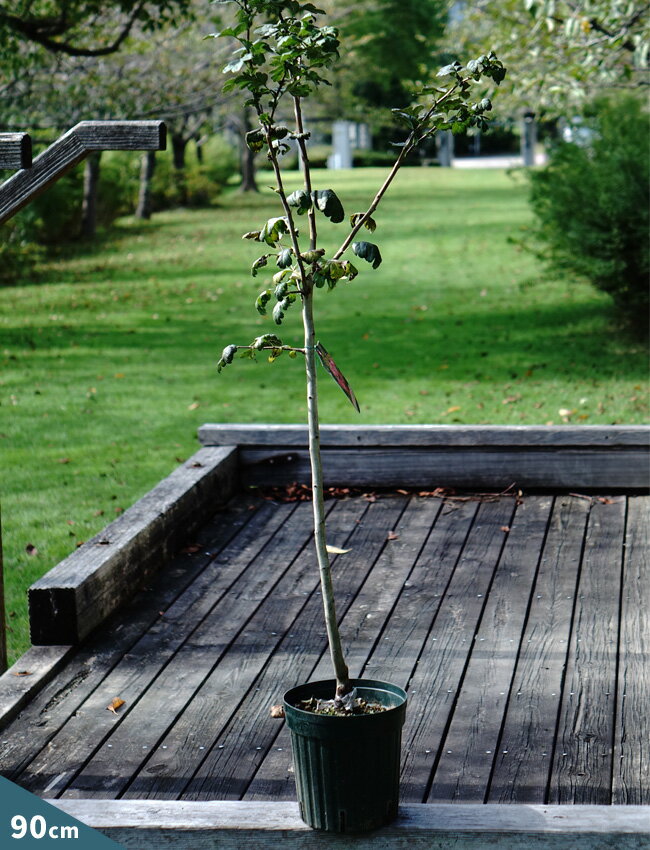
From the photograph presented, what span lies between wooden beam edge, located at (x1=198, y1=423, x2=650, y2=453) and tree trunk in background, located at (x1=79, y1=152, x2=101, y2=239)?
16320 mm

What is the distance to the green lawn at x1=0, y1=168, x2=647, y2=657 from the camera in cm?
774

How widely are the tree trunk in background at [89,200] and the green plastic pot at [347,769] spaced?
20117 mm

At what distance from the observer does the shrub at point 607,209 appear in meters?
10.8

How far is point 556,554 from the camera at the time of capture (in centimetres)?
547

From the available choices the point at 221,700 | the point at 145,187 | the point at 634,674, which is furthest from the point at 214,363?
the point at 145,187

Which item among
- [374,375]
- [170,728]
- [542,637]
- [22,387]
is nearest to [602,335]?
[374,375]

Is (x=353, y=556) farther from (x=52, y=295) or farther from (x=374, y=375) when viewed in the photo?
(x=52, y=295)

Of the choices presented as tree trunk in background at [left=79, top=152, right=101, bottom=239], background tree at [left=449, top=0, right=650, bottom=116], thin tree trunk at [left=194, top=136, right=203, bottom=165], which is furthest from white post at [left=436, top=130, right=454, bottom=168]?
background tree at [left=449, top=0, right=650, bottom=116]

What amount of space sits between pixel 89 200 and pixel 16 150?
20058mm

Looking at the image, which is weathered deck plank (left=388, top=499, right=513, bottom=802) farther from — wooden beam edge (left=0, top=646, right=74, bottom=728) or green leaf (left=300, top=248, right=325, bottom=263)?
green leaf (left=300, top=248, right=325, bottom=263)

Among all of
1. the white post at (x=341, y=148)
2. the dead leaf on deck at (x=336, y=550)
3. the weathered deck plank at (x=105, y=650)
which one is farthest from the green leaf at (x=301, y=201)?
the white post at (x=341, y=148)

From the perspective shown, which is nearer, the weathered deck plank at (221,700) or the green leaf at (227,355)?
the green leaf at (227,355)

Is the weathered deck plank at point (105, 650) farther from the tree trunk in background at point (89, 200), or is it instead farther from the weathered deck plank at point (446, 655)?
the tree trunk in background at point (89, 200)

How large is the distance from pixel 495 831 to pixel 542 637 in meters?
→ 1.79
